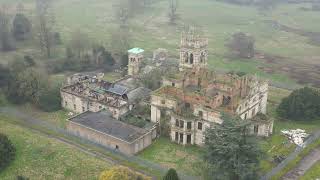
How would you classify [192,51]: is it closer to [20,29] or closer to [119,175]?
[119,175]

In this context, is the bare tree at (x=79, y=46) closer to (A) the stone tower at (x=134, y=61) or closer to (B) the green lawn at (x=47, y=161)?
(A) the stone tower at (x=134, y=61)

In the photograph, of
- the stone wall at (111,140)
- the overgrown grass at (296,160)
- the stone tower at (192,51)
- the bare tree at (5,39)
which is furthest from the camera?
the bare tree at (5,39)

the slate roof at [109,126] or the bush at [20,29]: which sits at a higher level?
the bush at [20,29]

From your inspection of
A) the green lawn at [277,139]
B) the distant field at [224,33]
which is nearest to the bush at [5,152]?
the green lawn at [277,139]

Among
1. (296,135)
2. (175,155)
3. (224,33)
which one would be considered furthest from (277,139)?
(224,33)

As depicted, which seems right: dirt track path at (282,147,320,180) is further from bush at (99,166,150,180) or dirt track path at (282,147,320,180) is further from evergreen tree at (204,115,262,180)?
bush at (99,166,150,180)

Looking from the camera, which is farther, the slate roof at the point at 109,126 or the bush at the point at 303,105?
the bush at the point at 303,105

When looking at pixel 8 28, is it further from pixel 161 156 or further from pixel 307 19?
pixel 307 19

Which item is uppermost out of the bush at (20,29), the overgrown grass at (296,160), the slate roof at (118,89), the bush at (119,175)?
the bush at (20,29)

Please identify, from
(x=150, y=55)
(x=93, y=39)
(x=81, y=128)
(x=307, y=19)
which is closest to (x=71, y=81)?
(x=81, y=128)
